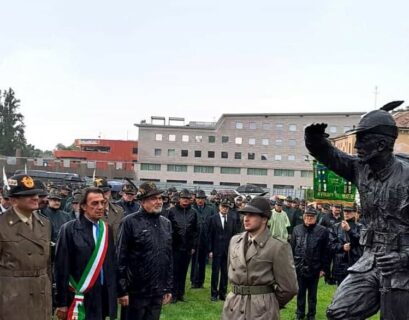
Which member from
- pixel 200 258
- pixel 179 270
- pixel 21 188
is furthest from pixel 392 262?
pixel 200 258

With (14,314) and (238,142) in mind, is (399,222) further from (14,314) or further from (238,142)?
(238,142)

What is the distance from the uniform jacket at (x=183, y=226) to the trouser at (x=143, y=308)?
171 inches

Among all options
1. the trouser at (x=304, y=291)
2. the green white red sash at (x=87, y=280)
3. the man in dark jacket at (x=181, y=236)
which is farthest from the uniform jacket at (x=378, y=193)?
the man in dark jacket at (x=181, y=236)

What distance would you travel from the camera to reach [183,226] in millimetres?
11203

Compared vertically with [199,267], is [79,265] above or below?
above

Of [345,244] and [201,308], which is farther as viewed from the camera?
[201,308]

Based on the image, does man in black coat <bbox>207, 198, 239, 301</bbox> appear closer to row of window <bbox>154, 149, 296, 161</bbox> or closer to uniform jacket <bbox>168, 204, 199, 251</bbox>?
Result: uniform jacket <bbox>168, 204, 199, 251</bbox>

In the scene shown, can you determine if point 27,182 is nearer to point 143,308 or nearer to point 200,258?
point 143,308

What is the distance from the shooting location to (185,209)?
11250 millimetres

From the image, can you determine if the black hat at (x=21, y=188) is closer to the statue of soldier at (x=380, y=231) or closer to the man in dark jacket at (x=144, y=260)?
the man in dark jacket at (x=144, y=260)

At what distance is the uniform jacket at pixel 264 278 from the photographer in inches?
200

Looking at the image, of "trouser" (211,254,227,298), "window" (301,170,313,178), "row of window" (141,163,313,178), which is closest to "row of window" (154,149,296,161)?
"row of window" (141,163,313,178)

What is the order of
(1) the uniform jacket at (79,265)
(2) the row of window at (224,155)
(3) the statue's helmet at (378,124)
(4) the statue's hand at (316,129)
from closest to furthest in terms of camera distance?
(3) the statue's helmet at (378,124), (4) the statue's hand at (316,129), (1) the uniform jacket at (79,265), (2) the row of window at (224,155)

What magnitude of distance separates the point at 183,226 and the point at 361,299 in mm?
6776
